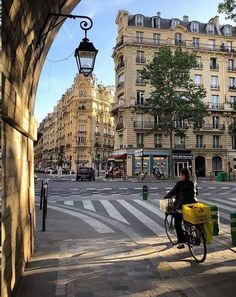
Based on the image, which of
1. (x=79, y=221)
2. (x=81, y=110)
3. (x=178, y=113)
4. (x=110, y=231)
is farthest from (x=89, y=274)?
(x=81, y=110)

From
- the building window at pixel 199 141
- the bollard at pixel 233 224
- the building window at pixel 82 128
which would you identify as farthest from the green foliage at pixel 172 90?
the building window at pixel 82 128

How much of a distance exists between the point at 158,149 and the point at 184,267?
43.6 metres

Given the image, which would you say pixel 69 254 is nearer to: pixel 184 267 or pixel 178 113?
pixel 184 267

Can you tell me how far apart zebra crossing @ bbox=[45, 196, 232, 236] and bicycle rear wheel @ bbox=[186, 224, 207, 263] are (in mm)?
2495

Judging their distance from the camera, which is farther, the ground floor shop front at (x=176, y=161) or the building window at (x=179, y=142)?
the building window at (x=179, y=142)

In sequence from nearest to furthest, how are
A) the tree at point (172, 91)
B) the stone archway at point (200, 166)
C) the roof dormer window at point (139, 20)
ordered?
the tree at point (172, 91), the stone archway at point (200, 166), the roof dormer window at point (139, 20)

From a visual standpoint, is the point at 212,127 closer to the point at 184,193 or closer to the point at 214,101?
the point at 214,101

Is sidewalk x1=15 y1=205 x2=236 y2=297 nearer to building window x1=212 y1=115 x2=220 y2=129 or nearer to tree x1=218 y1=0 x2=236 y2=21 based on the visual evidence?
tree x1=218 y1=0 x2=236 y2=21

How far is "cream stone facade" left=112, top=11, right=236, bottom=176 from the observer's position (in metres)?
49.4

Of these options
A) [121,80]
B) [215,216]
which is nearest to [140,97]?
[121,80]

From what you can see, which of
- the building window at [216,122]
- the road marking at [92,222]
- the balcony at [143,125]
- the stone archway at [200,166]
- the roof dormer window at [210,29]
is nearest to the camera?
the road marking at [92,222]

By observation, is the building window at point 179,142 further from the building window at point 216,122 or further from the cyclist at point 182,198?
the cyclist at point 182,198

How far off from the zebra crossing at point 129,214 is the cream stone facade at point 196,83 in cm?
3285

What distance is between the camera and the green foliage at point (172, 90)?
40.9 metres
